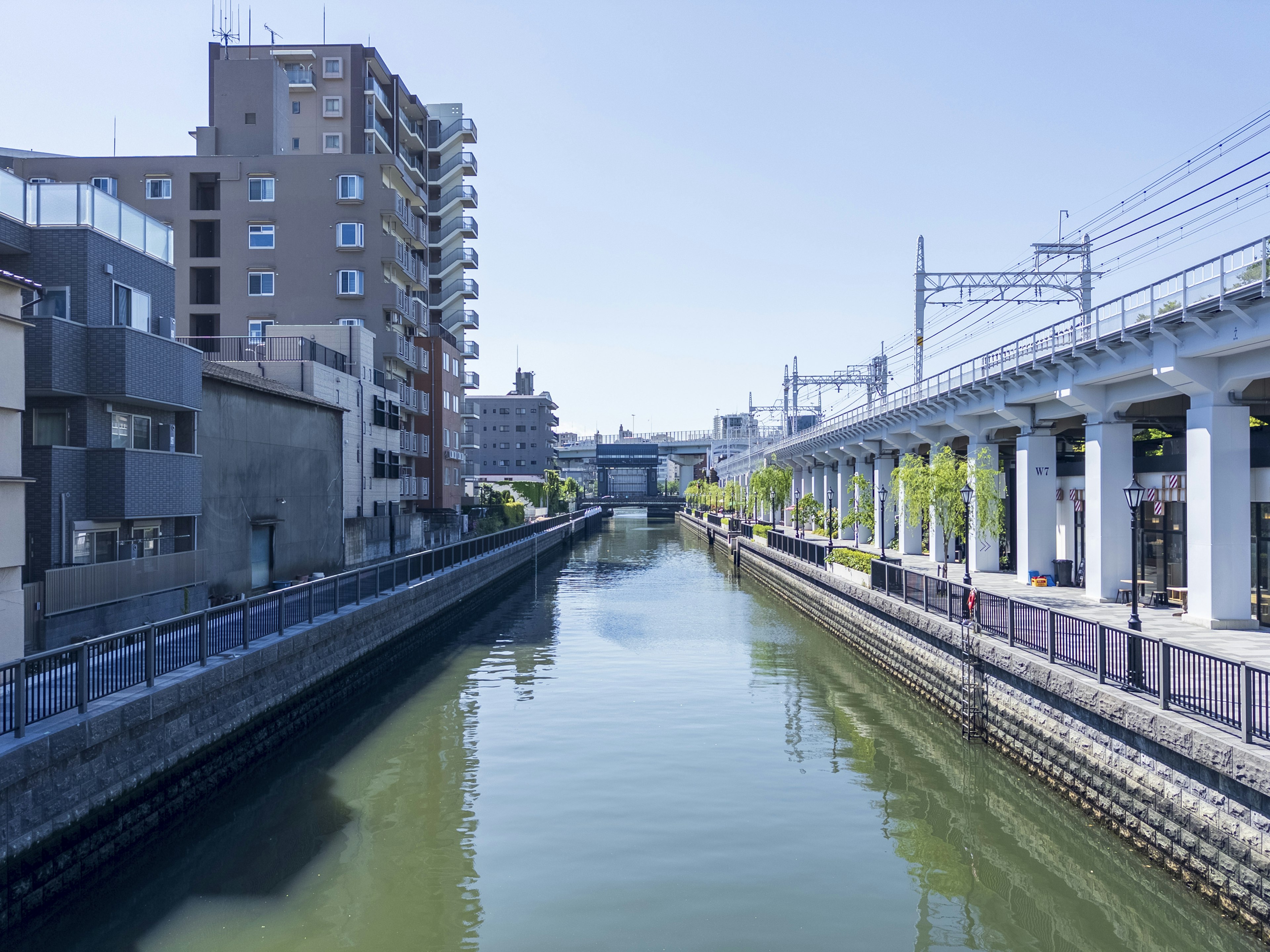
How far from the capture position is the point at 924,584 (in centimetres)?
2319

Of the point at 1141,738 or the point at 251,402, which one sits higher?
the point at 251,402

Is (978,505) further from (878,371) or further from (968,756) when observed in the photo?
(878,371)

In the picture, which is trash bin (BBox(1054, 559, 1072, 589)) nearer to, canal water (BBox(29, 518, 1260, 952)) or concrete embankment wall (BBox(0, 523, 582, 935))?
canal water (BBox(29, 518, 1260, 952))

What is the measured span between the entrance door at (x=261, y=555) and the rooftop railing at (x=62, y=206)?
1100 centimetres

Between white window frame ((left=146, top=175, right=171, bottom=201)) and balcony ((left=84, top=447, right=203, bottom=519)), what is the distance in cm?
3275

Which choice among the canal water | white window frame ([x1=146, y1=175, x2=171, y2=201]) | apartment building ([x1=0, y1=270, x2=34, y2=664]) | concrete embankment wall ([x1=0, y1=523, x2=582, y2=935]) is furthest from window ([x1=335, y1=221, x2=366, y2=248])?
apartment building ([x1=0, y1=270, x2=34, y2=664])

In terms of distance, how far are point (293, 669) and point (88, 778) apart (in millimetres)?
7602

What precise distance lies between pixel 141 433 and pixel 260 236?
101ft

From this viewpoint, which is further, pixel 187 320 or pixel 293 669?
pixel 187 320

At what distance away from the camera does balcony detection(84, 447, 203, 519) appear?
19.7 metres

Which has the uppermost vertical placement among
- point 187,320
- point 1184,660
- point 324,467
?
point 187,320

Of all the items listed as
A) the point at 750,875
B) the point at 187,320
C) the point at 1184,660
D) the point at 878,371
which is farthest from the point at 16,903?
the point at 878,371

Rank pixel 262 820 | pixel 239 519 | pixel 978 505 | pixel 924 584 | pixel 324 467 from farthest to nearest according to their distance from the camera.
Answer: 1. pixel 324 467
2. pixel 978 505
3. pixel 239 519
4. pixel 924 584
5. pixel 262 820

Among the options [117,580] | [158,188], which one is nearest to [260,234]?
[158,188]
